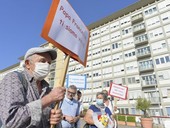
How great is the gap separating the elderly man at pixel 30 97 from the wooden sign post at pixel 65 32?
0.14 meters

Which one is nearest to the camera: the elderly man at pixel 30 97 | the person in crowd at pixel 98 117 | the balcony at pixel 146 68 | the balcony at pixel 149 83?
the elderly man at pixel 30 97


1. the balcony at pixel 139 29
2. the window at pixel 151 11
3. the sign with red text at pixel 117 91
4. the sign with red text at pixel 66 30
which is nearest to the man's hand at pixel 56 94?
the sign with red text at pixel 66 30

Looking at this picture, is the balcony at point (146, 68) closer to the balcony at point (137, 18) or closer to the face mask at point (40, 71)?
the balcony at point (137, 18)

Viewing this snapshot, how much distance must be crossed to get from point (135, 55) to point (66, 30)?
33888 millimetres

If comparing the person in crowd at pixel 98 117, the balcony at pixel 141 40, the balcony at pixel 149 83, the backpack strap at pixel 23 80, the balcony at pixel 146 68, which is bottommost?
the person in crowd at pixel 98 117

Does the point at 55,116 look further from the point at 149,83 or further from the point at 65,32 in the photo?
the point at 149,83

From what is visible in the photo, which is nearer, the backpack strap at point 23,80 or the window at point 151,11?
the backpack strap at point 23,80

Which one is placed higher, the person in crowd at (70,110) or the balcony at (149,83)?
the balcony at (149,83)

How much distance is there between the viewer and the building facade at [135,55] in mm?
29453

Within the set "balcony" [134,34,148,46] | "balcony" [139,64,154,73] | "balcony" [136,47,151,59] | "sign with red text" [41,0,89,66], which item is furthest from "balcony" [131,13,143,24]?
"sign with red text" [41,0,89,66]

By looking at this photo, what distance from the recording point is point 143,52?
108 ft

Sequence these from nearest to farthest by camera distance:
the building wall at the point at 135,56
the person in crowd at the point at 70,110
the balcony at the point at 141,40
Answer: the person in crowd at the point at 70,110, the building wall at the point at 135,56, the balcony at the point at 141,40

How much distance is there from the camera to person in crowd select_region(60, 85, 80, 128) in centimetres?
351

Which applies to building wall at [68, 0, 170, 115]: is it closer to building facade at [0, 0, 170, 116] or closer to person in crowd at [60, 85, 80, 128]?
building facade at [0, 0, 170, 116]
